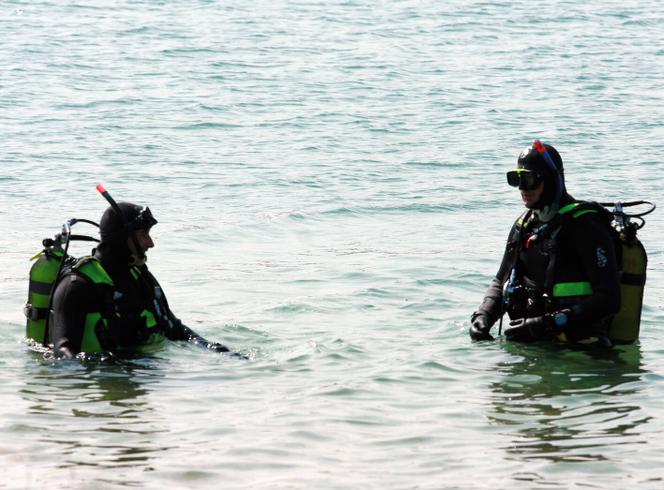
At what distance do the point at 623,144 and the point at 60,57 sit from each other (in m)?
12.5

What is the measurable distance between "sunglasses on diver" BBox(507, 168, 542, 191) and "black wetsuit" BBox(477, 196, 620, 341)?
9.7 inches

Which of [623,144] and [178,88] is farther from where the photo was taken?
[178,88]

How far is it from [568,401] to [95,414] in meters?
2.72

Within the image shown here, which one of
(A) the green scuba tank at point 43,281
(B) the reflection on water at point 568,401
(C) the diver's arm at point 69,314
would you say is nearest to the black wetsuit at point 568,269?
(B) the reflection on water at point 568,401

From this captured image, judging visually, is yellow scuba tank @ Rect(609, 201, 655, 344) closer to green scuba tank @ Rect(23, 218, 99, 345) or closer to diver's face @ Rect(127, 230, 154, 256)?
diver's face @ Rect(127, 230, 154, 256)

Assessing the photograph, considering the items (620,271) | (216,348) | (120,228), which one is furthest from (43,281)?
(620,271)

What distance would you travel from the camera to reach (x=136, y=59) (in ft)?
83.3

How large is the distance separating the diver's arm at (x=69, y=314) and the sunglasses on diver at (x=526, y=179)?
2649mm

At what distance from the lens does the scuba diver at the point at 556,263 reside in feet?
22.7

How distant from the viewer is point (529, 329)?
7219 millimetres

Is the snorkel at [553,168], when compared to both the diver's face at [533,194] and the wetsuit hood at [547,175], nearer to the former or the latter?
the wetsuit hood at [547,175]

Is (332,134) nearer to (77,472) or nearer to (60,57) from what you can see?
(60,57)

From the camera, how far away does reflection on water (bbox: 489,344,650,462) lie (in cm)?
594

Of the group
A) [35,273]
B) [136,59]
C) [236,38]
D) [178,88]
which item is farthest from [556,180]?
[236,38]
